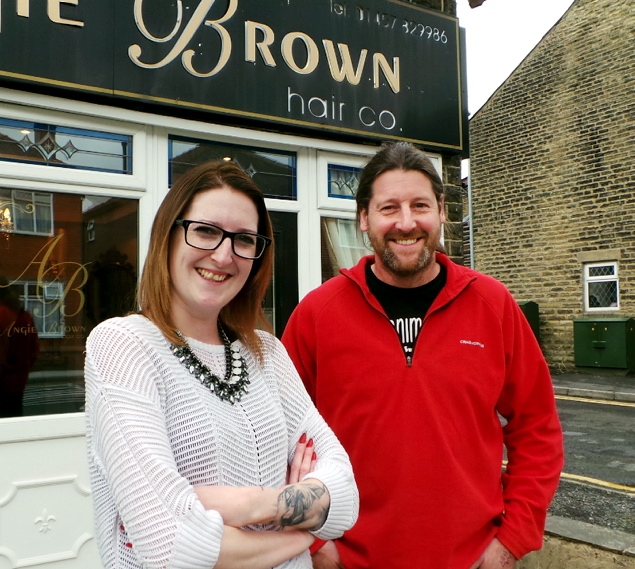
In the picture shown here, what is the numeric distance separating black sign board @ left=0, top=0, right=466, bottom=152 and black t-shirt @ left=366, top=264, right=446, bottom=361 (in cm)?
220

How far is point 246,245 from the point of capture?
5.01 feet

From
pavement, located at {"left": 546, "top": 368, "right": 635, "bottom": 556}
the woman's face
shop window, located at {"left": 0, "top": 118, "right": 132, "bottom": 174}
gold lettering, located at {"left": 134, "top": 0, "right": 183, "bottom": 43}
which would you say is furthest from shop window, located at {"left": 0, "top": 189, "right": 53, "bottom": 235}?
pavement, located at {"left": 546, "top": 368, "right": 635, "bottom": 556}

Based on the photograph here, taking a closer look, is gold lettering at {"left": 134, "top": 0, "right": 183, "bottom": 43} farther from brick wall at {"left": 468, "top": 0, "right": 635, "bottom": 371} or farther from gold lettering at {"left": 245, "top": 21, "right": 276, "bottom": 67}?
brick wall at {"left": 468, "top": 0, "right": 635, "bottom": 371}

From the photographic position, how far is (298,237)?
4.32m

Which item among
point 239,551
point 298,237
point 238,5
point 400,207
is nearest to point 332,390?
point 400,207

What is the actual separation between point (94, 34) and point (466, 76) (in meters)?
2.92

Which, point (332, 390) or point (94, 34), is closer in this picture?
point (332, 390)

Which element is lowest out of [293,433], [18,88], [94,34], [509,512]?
[509,512]

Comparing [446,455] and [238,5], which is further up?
[238,5]

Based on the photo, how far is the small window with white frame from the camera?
40.9 ft

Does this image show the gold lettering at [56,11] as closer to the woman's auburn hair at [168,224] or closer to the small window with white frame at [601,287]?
the woman's auburn hair at [168,224]

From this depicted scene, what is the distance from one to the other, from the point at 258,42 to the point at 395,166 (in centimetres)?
234

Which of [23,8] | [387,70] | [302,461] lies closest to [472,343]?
[302,461]

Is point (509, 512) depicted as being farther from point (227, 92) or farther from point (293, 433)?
point (227, 92)
